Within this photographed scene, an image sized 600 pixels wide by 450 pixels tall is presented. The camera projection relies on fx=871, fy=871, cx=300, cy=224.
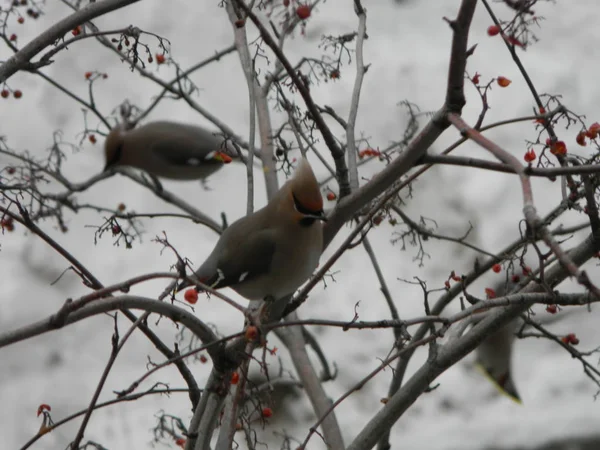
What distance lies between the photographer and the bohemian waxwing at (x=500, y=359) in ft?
11.7

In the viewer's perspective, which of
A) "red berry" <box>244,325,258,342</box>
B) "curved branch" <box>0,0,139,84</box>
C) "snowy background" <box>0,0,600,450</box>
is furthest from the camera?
"snowy background" <box>0,0,600,450</box>

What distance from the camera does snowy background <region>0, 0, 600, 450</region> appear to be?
392 centimetres

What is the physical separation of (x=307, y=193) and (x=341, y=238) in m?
2.60

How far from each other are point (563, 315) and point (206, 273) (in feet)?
7.25

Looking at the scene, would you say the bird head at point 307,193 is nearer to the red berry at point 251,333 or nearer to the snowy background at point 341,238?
the red berry at point 251,333

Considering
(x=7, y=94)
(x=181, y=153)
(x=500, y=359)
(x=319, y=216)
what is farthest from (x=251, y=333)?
(x=500, y=359)

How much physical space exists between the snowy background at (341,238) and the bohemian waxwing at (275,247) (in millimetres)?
1392

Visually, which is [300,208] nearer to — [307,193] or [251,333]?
[307,193]

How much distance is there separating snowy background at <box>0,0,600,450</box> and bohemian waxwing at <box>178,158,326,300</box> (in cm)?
139

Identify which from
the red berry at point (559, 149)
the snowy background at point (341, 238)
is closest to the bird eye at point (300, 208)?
the red berry at point (559, 149)

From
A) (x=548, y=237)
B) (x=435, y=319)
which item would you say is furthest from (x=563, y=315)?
(x=548, y=237)

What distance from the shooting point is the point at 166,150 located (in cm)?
361

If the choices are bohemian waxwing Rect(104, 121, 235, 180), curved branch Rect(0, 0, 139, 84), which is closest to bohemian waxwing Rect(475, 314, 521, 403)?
bohemian waxwing Rect(104, 121, 235, 180)

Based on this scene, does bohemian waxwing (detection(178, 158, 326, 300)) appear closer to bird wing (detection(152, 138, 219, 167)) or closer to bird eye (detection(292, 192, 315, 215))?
bird eye (detection(292, 192, 315, 215))
